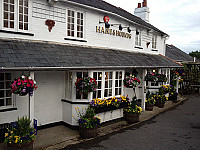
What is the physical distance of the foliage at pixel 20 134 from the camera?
5.54 metres

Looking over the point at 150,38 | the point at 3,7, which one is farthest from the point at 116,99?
the point at 150,38

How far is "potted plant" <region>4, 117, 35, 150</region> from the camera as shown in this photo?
5.53 meters

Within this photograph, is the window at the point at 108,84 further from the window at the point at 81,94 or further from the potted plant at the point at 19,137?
the potted plant at the point at 19,137

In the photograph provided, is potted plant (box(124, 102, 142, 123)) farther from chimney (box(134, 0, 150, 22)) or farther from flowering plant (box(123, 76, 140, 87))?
chimney (box(134, 0, 150, 22))

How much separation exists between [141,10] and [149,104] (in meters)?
11.3

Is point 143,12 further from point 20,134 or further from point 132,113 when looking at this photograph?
point 20,134

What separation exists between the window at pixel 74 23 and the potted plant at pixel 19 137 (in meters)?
4.88

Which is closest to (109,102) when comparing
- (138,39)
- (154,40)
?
(138,39)

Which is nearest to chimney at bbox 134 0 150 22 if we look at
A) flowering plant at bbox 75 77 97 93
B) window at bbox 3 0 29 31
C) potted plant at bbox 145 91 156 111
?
potted plant at bbox 145 91 156 111

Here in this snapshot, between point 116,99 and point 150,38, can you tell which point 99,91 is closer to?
point 116,99

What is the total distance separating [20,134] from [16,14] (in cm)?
449

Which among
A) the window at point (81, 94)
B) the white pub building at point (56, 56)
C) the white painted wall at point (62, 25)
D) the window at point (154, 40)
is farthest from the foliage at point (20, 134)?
the window at point (154, 40)

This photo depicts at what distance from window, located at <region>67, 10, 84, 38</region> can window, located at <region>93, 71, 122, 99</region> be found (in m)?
2.36

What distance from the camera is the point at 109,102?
8.79m
